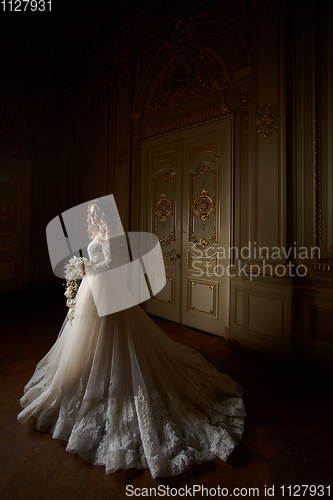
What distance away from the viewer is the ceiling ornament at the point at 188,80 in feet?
11.3

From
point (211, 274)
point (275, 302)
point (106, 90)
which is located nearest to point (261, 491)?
point (275, 302)

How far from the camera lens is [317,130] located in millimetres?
2639

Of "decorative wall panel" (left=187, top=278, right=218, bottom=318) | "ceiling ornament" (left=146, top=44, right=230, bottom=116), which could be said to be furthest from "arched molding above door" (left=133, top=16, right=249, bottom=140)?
"decorative wall panel" (left=187, top=278, right=218, bottom=318)

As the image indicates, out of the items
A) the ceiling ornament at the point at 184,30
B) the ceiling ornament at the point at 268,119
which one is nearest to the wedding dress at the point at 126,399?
the ceiling ornament at the point at 268,119

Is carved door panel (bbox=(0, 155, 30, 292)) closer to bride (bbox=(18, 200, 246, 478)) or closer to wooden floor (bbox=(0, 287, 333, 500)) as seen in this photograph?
wooden floor (bbox=(0, 287, 333, 500))

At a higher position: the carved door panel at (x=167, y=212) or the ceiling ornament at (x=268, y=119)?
the ceiling ornament at (x=268, y=119)

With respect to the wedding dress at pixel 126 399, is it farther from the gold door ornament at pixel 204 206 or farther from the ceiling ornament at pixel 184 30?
the ceiling ornament at pixel 184 30

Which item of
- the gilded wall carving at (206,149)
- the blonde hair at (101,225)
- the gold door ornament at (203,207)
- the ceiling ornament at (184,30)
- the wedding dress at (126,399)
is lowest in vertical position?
the wedding dress at (126,399)

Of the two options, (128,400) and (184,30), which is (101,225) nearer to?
(128,400)

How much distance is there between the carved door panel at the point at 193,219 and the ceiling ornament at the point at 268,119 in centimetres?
43

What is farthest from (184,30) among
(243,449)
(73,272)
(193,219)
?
(243,449)

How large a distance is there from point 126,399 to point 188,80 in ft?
12.8

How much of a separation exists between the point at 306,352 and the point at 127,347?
1.93 metres

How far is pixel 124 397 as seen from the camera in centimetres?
167
